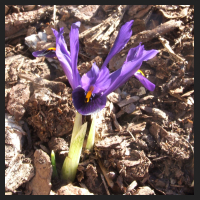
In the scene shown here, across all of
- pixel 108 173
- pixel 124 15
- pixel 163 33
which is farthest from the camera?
pixel 124 15

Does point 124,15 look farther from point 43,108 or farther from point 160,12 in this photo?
point 43,108

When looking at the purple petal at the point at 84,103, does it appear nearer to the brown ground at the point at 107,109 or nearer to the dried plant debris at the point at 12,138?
the brown ground at the point at 107,109

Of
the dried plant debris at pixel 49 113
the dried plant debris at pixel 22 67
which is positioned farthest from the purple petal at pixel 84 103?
the dried plant debris at pixel 22 67

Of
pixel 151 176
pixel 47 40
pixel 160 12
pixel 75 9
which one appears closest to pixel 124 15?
pixel 160 12

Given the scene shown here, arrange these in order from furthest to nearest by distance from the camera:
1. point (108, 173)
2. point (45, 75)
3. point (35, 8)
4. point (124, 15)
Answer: point (35, 8)
point (124, 15)
point (45, 75)
point (108, 173)

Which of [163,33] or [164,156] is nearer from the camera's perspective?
[164,156]

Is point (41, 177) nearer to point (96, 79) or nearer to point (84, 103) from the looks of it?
point (84, 103)

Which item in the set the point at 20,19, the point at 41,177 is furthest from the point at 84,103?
the point at 20,19
